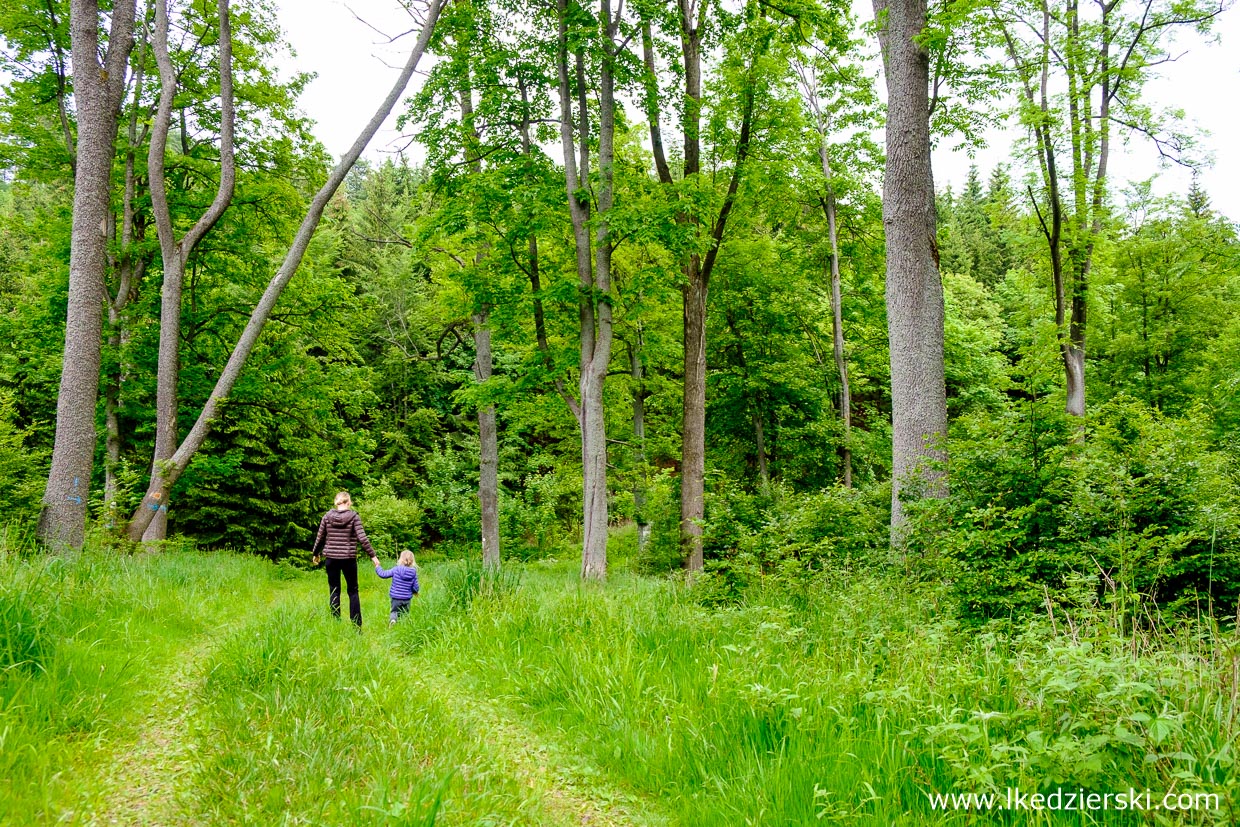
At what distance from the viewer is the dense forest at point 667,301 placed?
609 centimetres

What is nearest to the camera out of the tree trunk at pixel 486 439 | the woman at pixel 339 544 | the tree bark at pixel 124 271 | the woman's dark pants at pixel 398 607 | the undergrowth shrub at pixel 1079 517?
the undergrowth shrub at pixel 1079 517

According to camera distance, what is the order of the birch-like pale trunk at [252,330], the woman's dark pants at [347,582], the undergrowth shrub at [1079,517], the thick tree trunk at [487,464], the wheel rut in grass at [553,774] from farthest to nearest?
the thick tree trunk at [487,464]
the birch-like pale trunk at [252,330]
the woman's dark pants at [347,582]
the undergrowth shrub at [1079,517]
the wheel rut in grass at [553,774]

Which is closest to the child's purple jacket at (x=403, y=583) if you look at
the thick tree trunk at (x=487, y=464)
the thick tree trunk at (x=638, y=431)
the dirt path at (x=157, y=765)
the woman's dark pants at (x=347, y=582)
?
the woman's dark pants at (x=347, y=582)

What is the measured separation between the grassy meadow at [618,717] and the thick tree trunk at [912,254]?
10.3 feet

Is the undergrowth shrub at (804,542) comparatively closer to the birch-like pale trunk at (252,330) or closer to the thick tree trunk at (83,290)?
the birch-like pale trunk at (252,330)

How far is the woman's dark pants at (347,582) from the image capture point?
7.22 meters

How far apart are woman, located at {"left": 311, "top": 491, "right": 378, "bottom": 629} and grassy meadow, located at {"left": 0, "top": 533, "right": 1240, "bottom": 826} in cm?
184

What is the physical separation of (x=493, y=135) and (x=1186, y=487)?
12229mm

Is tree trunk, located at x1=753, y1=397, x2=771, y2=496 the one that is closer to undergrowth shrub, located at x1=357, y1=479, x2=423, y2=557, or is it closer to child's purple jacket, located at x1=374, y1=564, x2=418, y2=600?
undergrowth shrub, located at x1=357, y1=479, x2=423, y2=557

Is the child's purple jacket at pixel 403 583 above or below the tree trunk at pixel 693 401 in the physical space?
below

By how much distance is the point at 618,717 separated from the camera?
399 centimetres

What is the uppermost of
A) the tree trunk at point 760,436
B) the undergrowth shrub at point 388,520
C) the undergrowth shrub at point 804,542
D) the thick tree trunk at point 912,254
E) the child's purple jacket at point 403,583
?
the thick tree trunk at point 912,254

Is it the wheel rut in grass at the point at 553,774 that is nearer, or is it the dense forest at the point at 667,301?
the wheel rut in grass at the point at 553,774

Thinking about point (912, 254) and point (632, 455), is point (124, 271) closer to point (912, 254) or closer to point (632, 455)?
point (632, 455)
